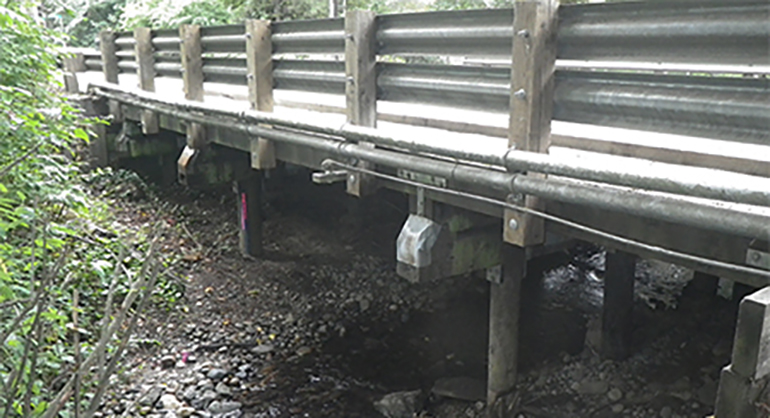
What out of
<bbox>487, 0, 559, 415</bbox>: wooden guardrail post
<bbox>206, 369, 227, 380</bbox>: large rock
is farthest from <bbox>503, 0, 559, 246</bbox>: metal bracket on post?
<bbox>206, 369, 227, 380</bbox>: large rock

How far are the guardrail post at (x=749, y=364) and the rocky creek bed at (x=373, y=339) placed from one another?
3.88m

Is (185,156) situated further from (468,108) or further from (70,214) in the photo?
(468,108)

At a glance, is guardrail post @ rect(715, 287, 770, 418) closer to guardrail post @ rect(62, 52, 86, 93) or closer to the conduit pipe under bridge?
the conduit pipe under bridge

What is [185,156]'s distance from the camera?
7551 millimetres

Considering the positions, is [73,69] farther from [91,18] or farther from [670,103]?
[670,103]

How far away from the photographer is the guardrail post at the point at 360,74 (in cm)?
473

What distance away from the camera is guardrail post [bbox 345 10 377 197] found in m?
4.73

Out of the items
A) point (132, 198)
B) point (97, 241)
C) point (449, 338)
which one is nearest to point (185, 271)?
point (97, 241)

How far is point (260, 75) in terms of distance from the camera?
608 cm

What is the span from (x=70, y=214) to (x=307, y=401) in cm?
355

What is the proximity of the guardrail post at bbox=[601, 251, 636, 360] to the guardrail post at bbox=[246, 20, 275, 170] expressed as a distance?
3779mm

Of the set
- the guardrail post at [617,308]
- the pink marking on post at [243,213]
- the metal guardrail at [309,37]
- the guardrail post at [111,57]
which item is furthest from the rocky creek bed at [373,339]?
the metal guardrail at [309,37]

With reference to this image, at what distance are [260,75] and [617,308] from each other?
450 centimetres

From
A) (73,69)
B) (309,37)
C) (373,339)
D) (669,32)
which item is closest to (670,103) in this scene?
(669,32)
